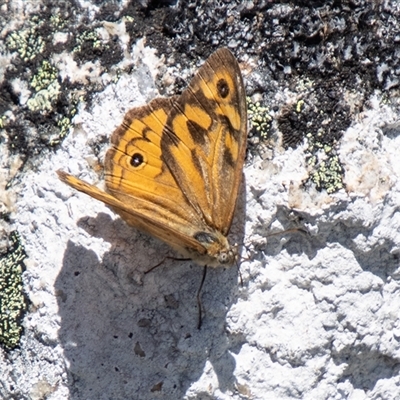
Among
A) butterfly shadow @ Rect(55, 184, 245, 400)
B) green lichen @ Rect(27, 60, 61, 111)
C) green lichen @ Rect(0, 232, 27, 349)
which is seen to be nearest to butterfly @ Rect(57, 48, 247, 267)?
butterfly shadow @ Rect(55, 184, 245, 400)

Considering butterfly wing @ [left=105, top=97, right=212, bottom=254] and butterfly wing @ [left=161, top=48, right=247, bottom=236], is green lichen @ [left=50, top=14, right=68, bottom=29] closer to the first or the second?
butterfly wing @ [left=105, top=97, right=212, bottom=254]

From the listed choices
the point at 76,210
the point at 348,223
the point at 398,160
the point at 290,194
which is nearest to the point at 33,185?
the point at 76,210

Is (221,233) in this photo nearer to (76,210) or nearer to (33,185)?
(76,210)

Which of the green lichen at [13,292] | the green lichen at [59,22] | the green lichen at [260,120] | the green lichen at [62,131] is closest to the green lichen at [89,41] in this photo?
the green lichen at [59,22]

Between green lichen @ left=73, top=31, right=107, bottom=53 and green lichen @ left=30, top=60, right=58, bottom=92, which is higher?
green lichen @ left=73, top=31, right=107, bottom=53

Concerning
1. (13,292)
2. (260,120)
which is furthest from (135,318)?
(260,120)

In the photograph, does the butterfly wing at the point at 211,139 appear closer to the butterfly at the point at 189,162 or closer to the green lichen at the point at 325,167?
the butterfly at the point at 189,162

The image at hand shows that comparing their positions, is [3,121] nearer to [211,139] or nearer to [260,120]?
[211,139]
